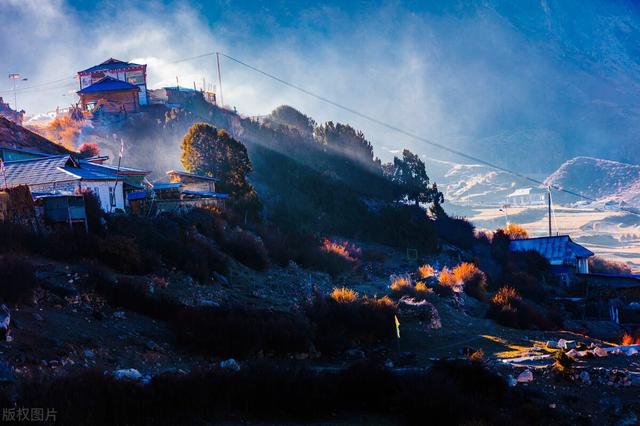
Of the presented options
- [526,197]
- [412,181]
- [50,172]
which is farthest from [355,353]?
[526,197]

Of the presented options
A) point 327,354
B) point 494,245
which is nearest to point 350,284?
point 327,354

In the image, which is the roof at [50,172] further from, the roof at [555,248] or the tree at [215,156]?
the roof at [555,248]

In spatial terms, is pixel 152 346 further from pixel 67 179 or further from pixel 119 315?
pixel 67 179

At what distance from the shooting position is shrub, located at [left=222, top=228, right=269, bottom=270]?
2933 centimetres

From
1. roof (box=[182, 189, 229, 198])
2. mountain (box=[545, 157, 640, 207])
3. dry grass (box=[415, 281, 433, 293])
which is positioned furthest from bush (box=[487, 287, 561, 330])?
mountain (box=[545, 157, 640, 207])

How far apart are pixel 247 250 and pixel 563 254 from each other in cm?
2446

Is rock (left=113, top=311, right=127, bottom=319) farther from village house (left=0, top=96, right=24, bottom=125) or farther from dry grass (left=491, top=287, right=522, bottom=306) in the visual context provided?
village house (left=0, top=96, right=24, bottom=125)

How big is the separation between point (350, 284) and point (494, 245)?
2288 cm

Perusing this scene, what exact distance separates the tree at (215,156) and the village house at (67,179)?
10.4 meters

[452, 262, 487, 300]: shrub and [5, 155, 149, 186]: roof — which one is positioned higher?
[5, 155, 149, 186]: roof

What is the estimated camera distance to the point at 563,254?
4644cm

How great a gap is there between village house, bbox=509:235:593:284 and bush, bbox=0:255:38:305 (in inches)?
1361

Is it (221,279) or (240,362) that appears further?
(221,279)

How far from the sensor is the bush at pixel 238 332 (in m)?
17.4
